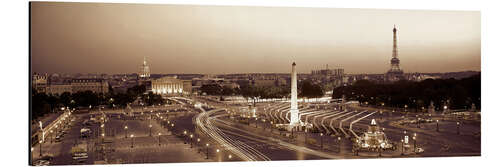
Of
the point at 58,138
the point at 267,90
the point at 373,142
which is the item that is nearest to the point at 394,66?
the point at 373,142

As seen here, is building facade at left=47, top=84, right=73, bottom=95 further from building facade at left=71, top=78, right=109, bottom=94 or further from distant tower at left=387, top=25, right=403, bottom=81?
distant tower at left=387, top=25, right=403, bottom=81

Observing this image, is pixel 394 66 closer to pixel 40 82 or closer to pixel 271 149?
pixel 271 149

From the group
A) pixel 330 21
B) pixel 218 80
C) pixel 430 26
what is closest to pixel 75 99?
pixel 218 80

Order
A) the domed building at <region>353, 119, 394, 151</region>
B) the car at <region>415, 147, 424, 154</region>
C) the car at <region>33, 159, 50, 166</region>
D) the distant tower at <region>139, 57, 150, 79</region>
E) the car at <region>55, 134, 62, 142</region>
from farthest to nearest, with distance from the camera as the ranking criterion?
the distant tower at <region>139, 57, 150, 79</region>
the car at <region>55, 134, 62, 142</region>
the domed building at <region>353, 119, 394, 151</region>
the car at <region>415, 147, 424, 154</region>
the car at <region>33, 159, 50, 166</region>

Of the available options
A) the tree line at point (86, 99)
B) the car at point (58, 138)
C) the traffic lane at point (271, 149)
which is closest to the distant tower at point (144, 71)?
the tree line at point (86, 99)

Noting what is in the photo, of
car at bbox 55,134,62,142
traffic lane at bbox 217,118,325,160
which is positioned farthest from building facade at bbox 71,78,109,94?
traffic lane at bbox 217,118,325,160
